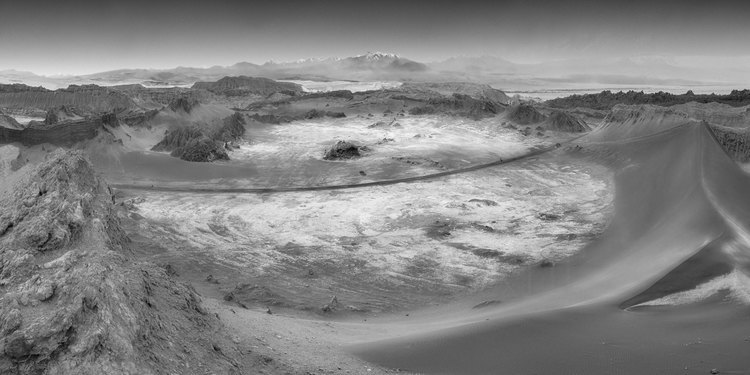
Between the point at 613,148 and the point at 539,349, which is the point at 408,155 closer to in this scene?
the point at 613,148

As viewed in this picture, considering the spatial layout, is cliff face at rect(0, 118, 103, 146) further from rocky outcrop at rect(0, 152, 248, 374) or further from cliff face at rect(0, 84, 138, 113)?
cliff face at rect(0, 84, 138, 113)

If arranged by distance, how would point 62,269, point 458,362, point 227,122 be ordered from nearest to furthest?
point 62,269
point 458,362
point 227,122

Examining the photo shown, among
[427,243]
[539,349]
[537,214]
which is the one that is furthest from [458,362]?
[537,214]

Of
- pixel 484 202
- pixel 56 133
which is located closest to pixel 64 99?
pixel 56 133

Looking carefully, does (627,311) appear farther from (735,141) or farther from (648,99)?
(648,99)

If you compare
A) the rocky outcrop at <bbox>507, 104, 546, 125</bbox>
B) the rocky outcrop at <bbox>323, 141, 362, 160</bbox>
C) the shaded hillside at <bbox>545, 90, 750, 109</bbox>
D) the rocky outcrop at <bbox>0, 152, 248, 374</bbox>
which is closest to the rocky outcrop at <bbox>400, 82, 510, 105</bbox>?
the shaded hillside at <bbox>545, 90, 750, 109</bbox>

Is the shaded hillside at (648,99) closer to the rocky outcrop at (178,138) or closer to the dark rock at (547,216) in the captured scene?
the dark rock at (547,216)
